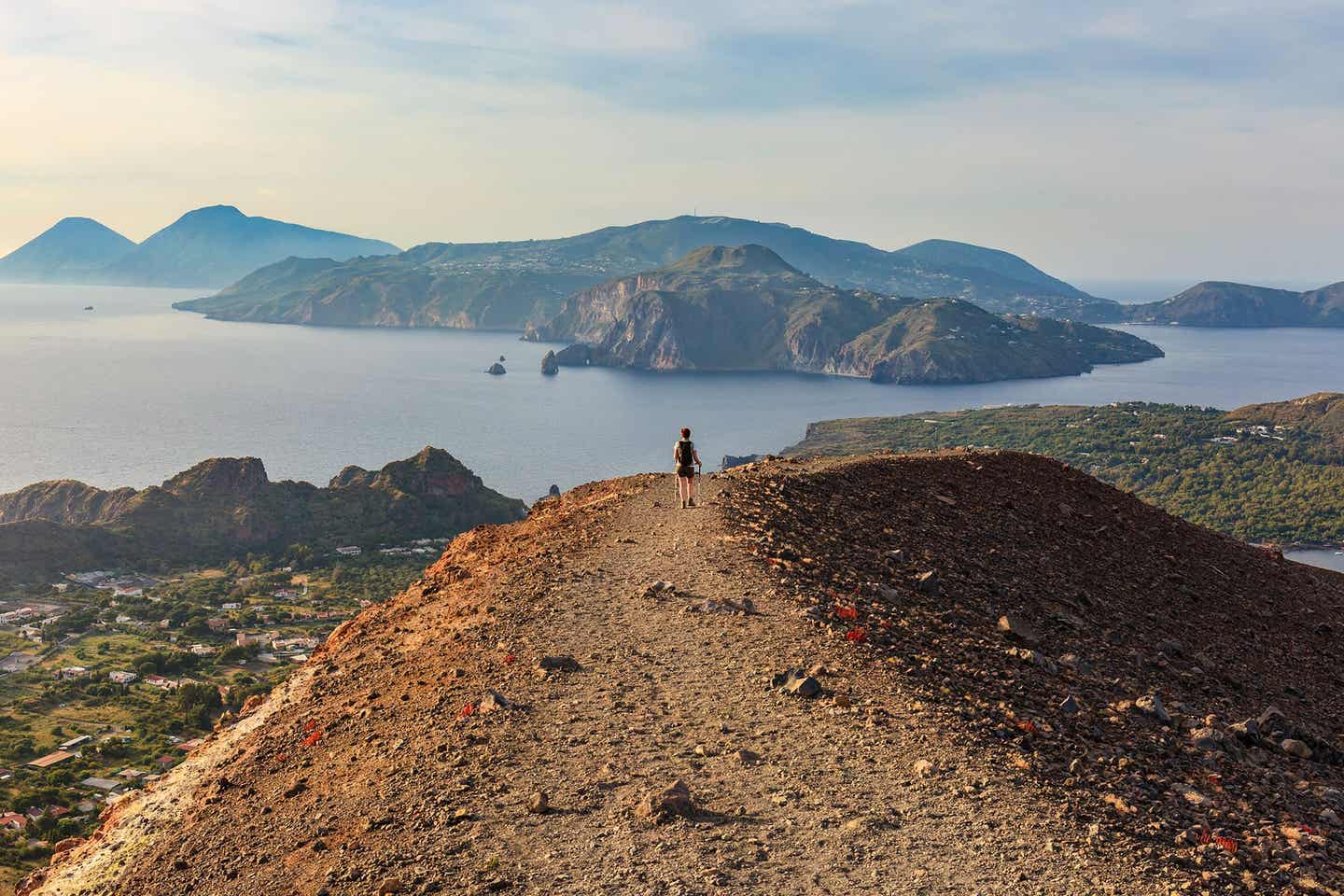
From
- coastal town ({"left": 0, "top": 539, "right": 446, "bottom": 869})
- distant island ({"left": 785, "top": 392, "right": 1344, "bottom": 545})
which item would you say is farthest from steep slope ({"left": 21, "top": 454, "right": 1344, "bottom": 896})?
distant island ({"left": 785, "top": 392, "right": 1344, "bottom": 545})

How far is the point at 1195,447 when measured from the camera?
141250 mm

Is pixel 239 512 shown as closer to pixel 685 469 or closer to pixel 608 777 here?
pixel 685 469

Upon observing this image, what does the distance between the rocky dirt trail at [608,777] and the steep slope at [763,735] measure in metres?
0.04

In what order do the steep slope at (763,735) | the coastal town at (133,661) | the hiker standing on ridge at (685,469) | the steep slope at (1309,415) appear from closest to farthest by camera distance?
the steep slope at (763,735) → the hiker standing on ridge at (685,469) → the coastal town at (133,661) → the steep slope at (1309,415)

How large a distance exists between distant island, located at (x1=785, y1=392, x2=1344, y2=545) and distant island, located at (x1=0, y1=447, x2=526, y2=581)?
221 ft

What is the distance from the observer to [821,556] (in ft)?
59.2

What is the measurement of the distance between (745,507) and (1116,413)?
6658 inches

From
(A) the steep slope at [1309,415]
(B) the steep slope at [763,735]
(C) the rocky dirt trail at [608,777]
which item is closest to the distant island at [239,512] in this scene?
(B) the steep slope at [763,735]

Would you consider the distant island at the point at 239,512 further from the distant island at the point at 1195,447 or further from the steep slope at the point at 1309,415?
the steep slope at the point at 1309,415

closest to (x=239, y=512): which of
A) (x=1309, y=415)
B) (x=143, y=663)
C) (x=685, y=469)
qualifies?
(x=143, y=663)

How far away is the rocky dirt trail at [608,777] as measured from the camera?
382 inches

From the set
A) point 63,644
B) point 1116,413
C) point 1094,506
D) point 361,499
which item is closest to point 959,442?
point 1116,413

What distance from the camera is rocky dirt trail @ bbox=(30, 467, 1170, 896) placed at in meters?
9.70

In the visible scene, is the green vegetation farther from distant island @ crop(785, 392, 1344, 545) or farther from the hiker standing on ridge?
distant island @ crop(785, 392, 1344, 545)
